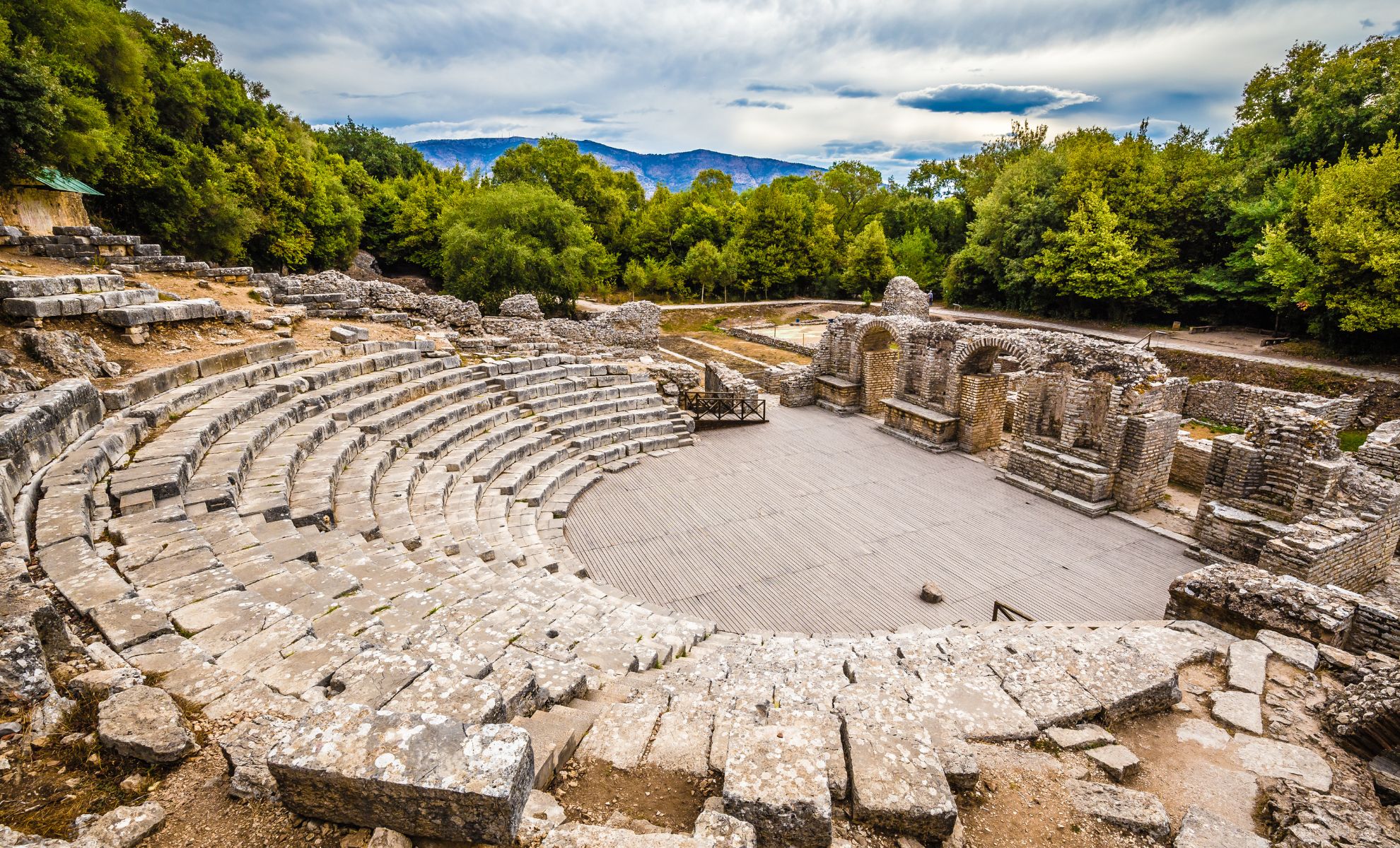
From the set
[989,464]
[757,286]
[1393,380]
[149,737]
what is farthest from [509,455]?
[757,286]

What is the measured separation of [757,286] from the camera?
42312mm

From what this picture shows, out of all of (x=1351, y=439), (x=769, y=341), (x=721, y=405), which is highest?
(x=769, y=341)

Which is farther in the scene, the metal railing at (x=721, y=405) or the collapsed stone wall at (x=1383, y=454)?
the metal railing at (x=721, y=405)

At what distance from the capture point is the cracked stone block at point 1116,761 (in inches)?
152

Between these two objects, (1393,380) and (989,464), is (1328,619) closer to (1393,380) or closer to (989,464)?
(989,464)

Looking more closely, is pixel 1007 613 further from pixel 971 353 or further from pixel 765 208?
pixel 765 208

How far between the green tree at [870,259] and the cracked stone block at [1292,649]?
3605 centimetres

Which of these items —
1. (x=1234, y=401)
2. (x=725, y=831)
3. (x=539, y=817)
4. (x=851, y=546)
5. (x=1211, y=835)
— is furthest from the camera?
(x=1234, y=401)

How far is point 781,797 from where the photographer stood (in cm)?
262

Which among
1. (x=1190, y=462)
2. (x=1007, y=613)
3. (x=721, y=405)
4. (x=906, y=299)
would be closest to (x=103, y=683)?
(x=1007, y=613)

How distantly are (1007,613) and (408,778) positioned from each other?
286 inches

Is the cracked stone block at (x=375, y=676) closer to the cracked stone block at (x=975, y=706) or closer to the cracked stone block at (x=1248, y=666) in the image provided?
the cracked stone block at (x=975, y=706)

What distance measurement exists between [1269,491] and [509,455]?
1292 cm

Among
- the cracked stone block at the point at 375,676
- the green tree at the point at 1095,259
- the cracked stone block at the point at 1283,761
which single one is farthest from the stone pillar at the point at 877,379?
the green tree at the point at 1095,259
